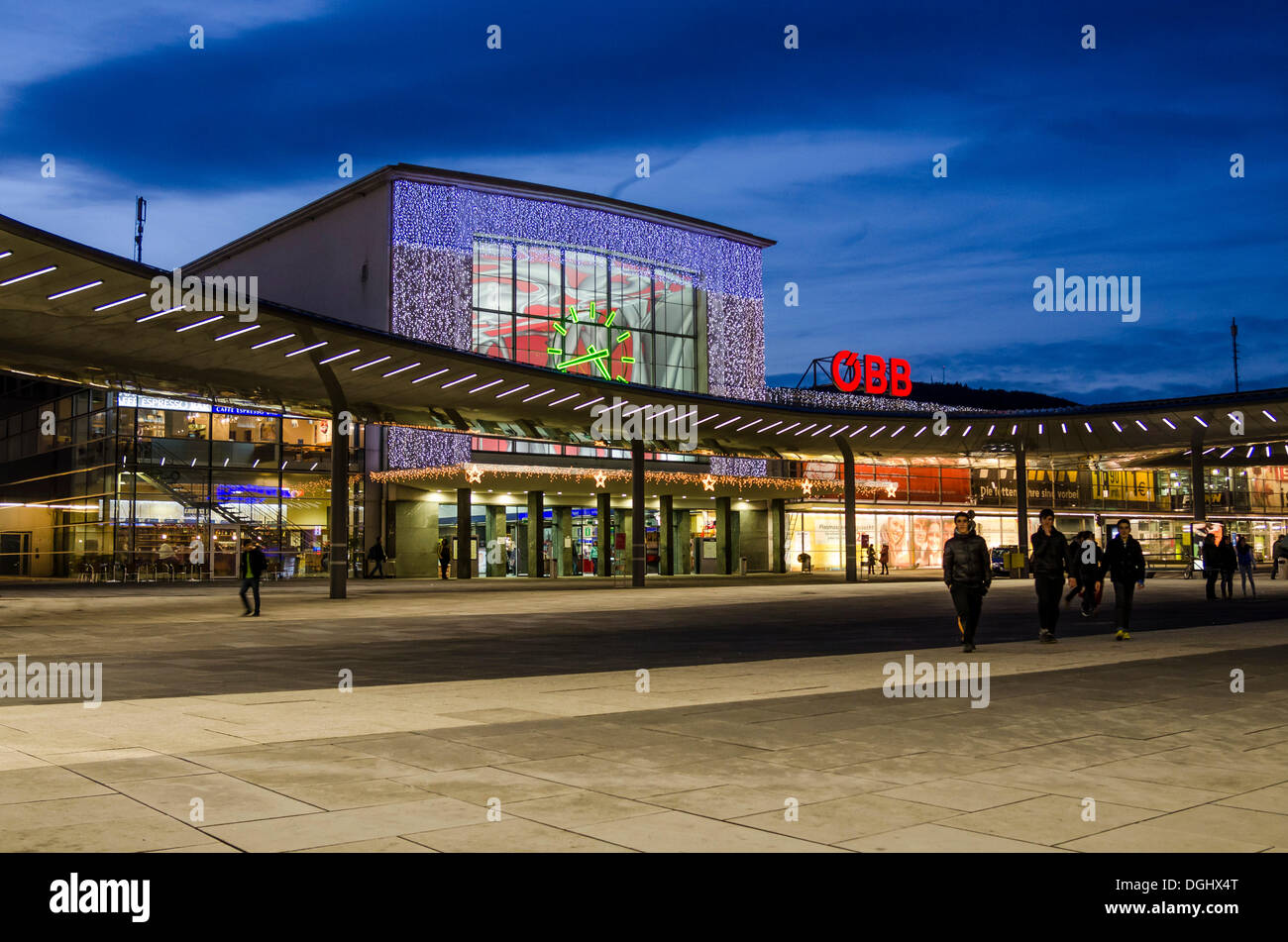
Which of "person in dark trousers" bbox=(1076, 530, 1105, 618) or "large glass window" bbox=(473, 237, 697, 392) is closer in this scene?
"person in dark trousers" bbox=(1076, 530, 1105, 618)

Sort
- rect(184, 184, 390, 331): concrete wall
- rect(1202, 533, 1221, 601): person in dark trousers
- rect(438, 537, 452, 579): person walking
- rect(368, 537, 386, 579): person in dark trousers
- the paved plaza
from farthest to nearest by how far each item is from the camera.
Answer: rect(184, 184, 390, 331): concrete wall < rect(438, 537, 452, 579): person walking < rect(368, 537, 386, 579): person in dark trousers < rect(1202, 533, 1221, 601): person in dark trousers < the paved plaza

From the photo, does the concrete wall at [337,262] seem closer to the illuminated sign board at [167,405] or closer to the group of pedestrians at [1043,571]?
the illuminated sign board at [167,405]

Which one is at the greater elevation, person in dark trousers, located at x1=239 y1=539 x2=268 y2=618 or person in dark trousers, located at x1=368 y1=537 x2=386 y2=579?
person in dark trousers, located at x1=239 y1=539 x2=268 y2=618

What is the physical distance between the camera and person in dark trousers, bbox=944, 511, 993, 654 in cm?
1492

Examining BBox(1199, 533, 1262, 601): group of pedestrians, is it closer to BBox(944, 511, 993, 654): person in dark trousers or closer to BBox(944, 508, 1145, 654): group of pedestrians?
BBox(944, 508, 1145, 654): group of pedestrians

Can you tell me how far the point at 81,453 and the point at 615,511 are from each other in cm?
2522

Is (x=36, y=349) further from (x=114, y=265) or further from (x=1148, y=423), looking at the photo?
(x=1148, y=423)

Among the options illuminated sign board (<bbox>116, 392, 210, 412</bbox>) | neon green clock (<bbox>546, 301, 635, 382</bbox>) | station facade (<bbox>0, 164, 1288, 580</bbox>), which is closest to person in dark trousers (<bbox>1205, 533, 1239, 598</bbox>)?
station facade (<bbox>0, 164, 1288, 580</bbox>)

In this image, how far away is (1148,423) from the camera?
4081 cm

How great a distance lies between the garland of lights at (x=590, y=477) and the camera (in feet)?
155

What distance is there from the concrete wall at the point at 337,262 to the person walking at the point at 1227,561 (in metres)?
34.3

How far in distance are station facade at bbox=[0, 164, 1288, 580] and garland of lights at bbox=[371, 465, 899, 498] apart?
0.46ft

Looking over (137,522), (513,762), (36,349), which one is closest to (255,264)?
(137,522)

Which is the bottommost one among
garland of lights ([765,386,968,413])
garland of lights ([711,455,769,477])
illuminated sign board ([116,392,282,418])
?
garland of lights ([711,455,769,477])
